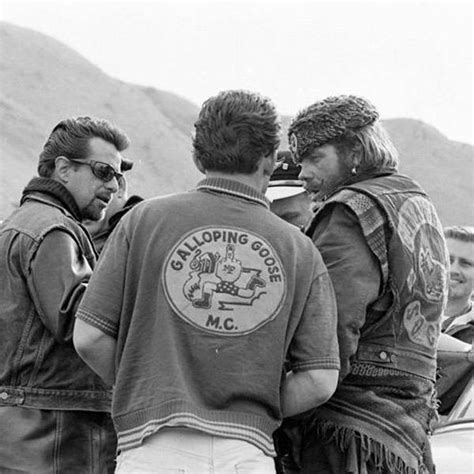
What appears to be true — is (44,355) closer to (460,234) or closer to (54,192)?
(54,192)

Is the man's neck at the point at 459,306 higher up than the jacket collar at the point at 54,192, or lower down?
lower down

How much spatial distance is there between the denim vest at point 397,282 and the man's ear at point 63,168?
1.13 m

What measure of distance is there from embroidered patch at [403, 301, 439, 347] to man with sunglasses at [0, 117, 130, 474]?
3.41 feet

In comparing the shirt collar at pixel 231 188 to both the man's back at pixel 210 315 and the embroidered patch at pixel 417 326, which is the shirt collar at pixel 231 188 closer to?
the man's back at pixel 210 315

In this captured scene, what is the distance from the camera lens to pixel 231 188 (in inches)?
125

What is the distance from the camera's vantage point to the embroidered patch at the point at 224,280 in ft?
9.96

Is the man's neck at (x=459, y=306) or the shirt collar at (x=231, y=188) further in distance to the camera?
the man's neck at (x=459, y=306)

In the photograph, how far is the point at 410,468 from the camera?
3.46 metres

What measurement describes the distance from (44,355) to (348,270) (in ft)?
3.71

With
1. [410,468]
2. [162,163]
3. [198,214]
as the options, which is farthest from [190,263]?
[162,163]

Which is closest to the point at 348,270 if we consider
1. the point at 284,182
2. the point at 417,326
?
the point at 417,326

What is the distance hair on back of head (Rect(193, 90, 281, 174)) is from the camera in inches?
125

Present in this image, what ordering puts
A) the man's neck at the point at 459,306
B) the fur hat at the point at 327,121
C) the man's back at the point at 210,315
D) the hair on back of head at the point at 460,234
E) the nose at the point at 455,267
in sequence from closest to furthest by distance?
the man's back at the point at 210,315 → the fur hat at the point at 327,121 → the man's neck at the point at 459,306 → the nose at the point at 455,267 → the hair on back of head at the point at 460,234

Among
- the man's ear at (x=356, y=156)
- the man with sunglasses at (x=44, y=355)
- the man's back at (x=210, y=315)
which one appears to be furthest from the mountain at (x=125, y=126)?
the man's back at (x=210, y=315)
